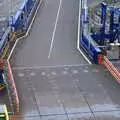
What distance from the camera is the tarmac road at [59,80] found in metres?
29.1

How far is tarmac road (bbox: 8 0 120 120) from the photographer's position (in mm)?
29109

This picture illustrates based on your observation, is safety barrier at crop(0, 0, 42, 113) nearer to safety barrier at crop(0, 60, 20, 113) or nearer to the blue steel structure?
safety barrier at crop(0, 60, 20, 113)

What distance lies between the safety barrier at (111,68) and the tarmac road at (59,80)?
1.28 ft

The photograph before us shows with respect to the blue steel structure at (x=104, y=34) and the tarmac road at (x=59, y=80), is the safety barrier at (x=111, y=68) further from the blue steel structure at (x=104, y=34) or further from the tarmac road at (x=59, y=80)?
the blue steel structure at (x=104, y=34)

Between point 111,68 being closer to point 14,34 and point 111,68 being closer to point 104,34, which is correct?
point 104,34

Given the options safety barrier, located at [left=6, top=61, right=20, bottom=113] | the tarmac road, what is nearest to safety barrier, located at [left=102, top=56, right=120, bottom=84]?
the tarmac road

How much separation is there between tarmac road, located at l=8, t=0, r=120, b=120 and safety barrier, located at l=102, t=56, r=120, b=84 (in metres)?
0.39

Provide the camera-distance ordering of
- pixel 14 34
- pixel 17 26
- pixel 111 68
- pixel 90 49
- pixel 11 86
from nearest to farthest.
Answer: pixel 11 86 < pixel 111 68 < pixel 90 49 < pixel 14 34 < pixel 17 26

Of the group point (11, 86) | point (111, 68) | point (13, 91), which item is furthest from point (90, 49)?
point (13, 91)

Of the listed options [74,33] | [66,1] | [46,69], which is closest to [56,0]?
[66,1]

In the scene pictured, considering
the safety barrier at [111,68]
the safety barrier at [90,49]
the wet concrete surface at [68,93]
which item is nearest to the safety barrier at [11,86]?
the wet concrete surface at [68,93]

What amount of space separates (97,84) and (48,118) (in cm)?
635

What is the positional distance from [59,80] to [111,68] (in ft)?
13.7

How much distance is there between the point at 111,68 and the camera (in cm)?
3466
